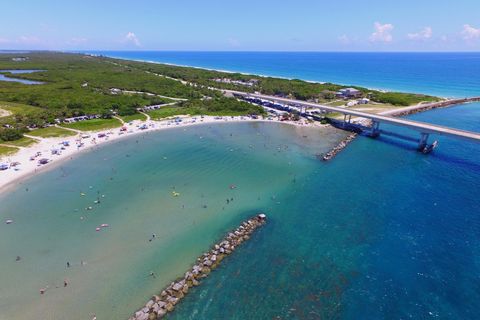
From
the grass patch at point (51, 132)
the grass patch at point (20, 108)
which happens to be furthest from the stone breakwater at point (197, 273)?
the grass patch at point (20, 108)

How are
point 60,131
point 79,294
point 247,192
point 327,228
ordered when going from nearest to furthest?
1. point 79,294
2. point 327,228
3. point 247,192
4. point 60,131

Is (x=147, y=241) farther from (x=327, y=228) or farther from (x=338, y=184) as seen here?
(x=338, y=184)

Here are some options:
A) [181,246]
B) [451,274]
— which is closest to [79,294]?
[181,246]

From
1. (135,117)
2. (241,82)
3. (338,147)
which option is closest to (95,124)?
(135,117)

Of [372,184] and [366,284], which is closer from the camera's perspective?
[366,284]

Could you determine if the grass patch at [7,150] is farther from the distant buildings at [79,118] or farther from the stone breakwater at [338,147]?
the stone breakwater at [338,147]

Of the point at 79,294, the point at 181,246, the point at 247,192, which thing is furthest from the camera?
the point at 247,192

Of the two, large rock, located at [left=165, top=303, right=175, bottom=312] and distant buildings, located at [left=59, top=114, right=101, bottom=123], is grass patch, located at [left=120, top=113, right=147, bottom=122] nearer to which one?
distant buildings, located at [left=59, top=114, right=101, bottom=123]
